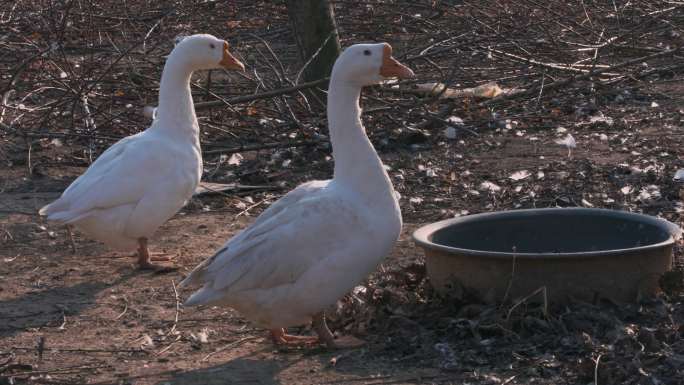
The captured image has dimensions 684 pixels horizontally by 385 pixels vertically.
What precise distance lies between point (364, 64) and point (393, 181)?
9.06 ft

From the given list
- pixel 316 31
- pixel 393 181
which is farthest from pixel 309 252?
pixel 316 31

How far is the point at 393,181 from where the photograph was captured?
7578 millimetres

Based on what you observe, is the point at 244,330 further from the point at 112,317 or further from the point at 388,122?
the point at 388,122

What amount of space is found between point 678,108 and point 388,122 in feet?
8.50

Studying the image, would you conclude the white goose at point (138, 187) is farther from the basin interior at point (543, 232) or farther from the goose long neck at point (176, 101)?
the basin interior at point (543, 232)

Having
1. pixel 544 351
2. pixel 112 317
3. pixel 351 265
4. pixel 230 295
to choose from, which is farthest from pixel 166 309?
pixel 544 351

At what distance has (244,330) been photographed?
509 centimetres

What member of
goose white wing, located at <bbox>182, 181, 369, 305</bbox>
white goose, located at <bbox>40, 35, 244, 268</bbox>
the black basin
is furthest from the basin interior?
white goose, located at <bbox>40, 35, 244, 268</bbox>

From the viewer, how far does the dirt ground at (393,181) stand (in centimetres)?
444

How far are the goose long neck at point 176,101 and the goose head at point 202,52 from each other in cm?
4

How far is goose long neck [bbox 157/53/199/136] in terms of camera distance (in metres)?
6.41

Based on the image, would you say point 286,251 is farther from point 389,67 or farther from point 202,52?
point 202,52

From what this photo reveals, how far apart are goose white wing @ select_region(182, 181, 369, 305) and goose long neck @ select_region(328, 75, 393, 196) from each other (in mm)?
177

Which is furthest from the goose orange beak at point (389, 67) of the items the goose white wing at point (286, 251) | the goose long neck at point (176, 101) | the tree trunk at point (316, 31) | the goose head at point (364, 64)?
the tree trunk at point (316, 31)
